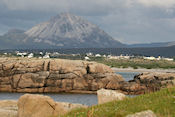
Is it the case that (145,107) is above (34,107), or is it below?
above

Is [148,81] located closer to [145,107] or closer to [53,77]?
[53,77]

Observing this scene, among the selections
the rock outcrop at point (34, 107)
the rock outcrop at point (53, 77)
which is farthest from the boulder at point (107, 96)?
the rock outcrop at point (53, 77)

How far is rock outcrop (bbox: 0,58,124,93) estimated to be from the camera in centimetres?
6819

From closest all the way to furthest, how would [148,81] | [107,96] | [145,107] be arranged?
[145,107]
[107,96]
[148,81]

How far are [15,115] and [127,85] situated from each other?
46.0m

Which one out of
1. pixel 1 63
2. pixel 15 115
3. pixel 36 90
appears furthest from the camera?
pixel 1 63

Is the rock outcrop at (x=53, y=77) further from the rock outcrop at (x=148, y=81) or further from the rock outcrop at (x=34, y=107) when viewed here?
the rock outcrop at (x=34, y=107)

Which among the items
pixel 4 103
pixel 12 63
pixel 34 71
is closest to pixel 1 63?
pixel 12 63

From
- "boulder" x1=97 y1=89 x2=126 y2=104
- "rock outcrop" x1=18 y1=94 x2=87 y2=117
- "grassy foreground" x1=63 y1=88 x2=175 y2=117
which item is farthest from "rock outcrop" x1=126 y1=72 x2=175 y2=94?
"grassy foreground" x1=63 y1=88 x2=175 y2=117

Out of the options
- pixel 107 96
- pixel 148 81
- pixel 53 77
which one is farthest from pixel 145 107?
pixel 148 81

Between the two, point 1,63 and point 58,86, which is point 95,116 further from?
point 1,63

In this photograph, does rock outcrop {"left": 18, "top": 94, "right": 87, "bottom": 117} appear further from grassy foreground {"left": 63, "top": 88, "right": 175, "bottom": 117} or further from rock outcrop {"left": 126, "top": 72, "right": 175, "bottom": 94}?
rock outcrop {"left": 126, "top": 72, "right": 175, "bottom": 94}

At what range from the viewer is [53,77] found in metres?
68.6

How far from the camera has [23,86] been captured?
2675 inches
